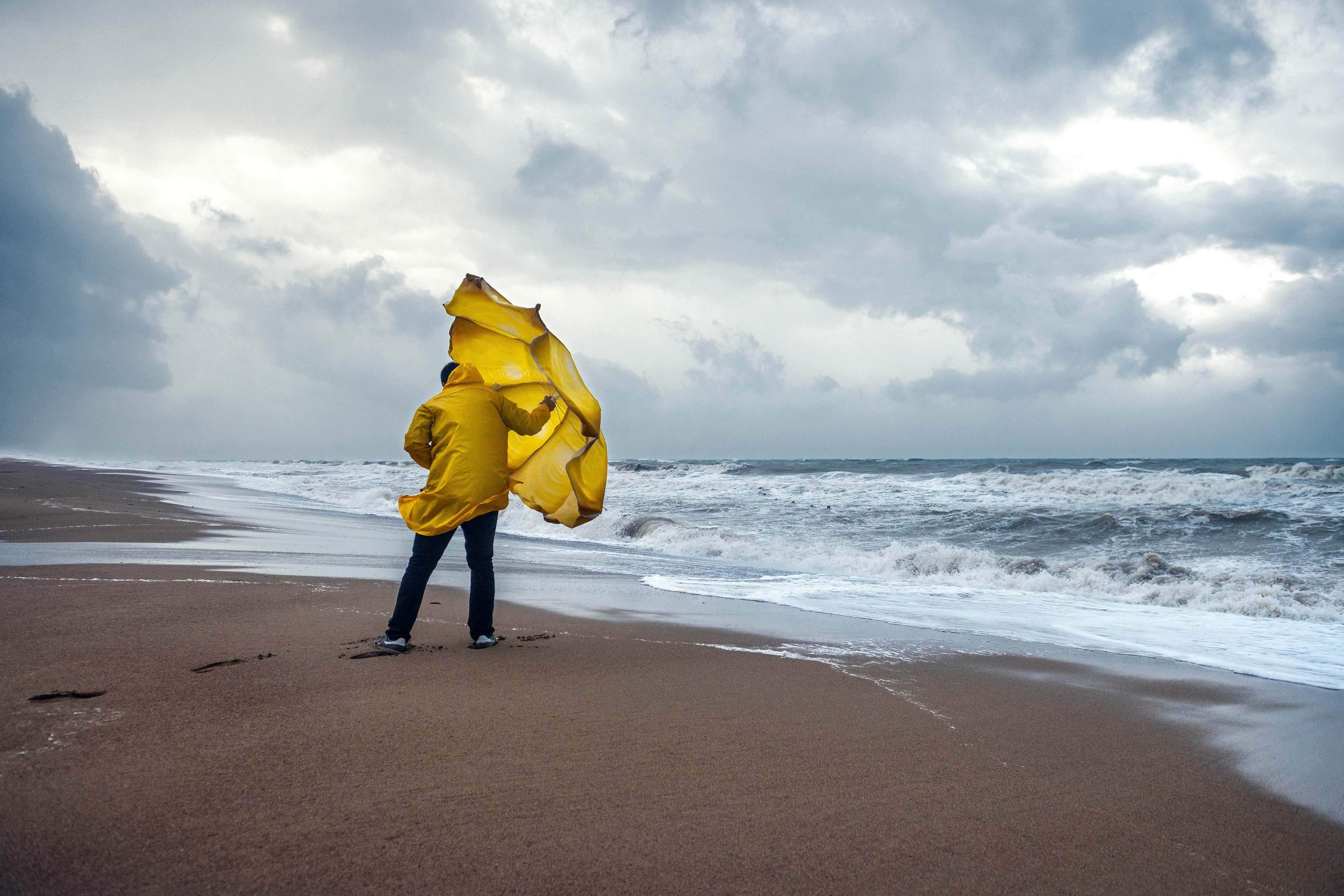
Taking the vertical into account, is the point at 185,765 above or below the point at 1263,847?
above

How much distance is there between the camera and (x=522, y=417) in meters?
4.46

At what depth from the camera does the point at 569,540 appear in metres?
14.5

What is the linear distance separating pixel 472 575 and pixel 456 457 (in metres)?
0.72

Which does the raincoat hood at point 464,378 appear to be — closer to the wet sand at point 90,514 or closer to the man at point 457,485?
the man at point 457,485

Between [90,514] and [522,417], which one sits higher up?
[522,417]

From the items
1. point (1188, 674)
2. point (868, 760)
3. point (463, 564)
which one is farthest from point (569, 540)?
point (868, 760)

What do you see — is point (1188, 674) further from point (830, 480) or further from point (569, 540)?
point (830, 480)

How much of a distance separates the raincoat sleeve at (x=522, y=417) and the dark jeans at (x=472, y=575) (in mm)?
525

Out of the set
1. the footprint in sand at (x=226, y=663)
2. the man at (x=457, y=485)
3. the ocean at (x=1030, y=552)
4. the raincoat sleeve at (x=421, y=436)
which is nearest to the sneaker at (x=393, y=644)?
the man at (x=457, y=485)

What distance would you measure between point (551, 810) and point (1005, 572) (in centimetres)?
967

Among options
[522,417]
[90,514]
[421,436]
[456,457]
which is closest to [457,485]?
[456,457]

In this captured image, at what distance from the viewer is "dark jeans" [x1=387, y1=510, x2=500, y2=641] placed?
4211mm

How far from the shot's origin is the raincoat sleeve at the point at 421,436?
167 inches

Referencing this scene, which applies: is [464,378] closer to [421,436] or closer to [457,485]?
[421,436]
